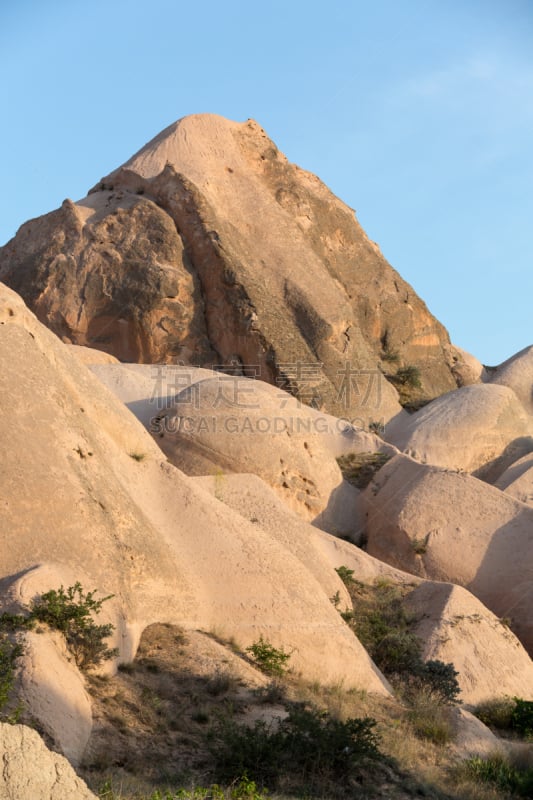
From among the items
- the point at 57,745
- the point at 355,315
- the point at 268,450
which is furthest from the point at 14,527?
the point at 355,315

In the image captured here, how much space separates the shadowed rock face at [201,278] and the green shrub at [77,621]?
1582 centimetres

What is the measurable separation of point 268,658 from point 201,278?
655 inches

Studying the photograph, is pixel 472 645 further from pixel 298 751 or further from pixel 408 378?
pixel 408 378

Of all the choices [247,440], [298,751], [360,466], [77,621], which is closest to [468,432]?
[360,466]

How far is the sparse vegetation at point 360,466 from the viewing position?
60.2 feet

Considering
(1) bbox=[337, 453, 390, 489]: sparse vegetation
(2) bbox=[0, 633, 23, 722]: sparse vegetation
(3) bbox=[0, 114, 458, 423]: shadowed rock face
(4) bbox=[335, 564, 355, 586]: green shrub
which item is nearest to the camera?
(2) bbox=[0, 633, 23, 722]: sparse vegetation

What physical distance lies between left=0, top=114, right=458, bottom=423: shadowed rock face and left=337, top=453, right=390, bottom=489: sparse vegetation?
5435 mm

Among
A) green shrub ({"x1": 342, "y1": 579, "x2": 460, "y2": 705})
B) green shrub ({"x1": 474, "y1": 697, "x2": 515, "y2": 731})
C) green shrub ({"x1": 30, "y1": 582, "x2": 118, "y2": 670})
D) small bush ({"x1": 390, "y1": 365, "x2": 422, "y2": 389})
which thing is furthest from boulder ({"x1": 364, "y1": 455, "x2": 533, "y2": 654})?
small bush ({"x1": 390, "y1": 365, "x2": 422, "y2": 389})

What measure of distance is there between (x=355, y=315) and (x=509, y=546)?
1287 cm

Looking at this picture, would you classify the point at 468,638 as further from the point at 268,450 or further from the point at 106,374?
the point at 106,374

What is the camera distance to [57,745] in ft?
23.7

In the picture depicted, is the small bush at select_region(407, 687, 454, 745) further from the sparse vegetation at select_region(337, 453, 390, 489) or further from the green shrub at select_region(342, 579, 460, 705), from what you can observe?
the sparse vegetation at select_region(337, 453, 390, 489)

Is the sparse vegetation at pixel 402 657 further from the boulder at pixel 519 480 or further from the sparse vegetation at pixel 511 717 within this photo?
the boulder at pixel 519 480

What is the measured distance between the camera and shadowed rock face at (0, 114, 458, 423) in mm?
24953
